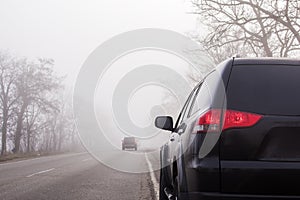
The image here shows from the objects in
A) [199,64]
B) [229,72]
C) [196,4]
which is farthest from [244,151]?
[199,64]

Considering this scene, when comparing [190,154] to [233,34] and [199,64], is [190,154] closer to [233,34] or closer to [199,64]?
[233,34]

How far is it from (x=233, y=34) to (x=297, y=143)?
2730 cm

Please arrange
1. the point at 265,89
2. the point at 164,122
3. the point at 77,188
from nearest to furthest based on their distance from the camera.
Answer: the point at 265,89, the point at 164,122, the point at 77,188

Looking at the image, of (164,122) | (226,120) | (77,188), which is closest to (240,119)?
(226,120)

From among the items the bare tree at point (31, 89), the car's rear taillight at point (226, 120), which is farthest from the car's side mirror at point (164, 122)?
the bare tree at point (31, 89)

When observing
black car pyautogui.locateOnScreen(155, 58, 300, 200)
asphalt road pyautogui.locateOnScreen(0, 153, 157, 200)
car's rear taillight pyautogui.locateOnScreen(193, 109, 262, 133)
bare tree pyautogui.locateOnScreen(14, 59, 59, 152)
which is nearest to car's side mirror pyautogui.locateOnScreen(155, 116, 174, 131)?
black car pyautogui.locateOnScreen(155, 58, 300, 200)

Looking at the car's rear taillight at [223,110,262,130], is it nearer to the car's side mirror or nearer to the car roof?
the car roof

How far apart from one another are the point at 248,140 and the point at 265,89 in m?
0.46

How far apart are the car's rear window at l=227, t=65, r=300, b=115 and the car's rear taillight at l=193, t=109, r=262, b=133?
0.05 metres

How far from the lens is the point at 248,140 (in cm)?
335

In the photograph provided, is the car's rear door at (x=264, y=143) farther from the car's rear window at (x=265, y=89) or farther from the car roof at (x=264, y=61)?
the car roof at (x=264, y=61)

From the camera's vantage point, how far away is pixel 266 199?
10.7 ft

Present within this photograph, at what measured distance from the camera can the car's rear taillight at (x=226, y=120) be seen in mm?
3369

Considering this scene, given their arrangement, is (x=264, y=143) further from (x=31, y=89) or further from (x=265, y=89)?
(x=31, y=89)
